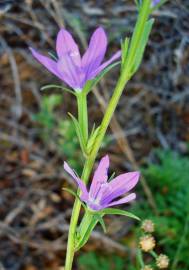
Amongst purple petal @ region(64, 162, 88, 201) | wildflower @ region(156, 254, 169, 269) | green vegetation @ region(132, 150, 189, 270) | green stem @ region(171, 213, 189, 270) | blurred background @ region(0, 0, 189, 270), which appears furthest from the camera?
blurred background @ region(0, 0, 189, 270)

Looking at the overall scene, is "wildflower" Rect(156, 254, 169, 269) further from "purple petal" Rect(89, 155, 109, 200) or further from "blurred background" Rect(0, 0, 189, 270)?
"blurred background" Rect(0, 0, 189, 270)

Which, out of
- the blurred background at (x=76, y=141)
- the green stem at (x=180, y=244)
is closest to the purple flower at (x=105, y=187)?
the green stem at (x=180, y=244)

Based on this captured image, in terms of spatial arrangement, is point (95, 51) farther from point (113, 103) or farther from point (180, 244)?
point (180, 244)

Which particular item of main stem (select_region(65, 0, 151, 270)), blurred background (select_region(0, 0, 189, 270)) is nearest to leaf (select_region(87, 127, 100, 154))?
main stem (select_region(65, 0, 151, 270))

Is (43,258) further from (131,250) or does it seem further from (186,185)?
(186,185)

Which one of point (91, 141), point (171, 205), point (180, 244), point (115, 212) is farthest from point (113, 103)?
point (171, 205)

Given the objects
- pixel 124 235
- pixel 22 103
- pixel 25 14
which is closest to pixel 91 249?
pixel 124 235
